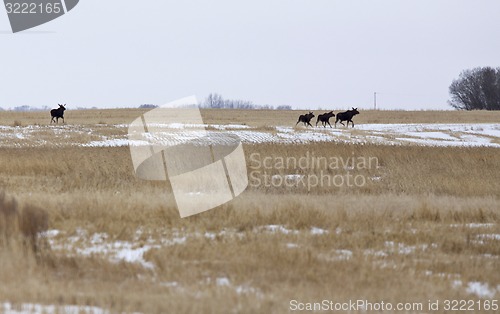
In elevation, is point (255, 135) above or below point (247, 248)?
above

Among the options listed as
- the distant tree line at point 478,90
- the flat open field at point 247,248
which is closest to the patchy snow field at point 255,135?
the flat open field at point 247,248

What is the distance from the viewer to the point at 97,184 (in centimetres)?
1862

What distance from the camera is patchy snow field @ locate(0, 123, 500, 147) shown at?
109 feet

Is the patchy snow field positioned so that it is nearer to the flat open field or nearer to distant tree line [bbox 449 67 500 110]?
the flat open field

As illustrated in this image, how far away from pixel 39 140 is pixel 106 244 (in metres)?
24.7

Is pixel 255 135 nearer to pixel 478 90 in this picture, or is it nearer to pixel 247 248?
pixel 247 248

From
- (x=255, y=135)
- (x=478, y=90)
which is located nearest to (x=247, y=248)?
(x=255, y=135)

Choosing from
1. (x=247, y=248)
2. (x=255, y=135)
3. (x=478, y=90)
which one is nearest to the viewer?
(x=247, y=248)

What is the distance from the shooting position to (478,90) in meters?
115

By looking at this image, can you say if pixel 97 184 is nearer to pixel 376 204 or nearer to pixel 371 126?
pixel 376 204

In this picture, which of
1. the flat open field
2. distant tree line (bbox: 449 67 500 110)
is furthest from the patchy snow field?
distant tree line (bbox: 449 67 500 110)

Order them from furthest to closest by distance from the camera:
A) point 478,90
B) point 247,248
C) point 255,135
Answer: point 478,90
point 255,135
point 247,248

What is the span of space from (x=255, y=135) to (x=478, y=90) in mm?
86872

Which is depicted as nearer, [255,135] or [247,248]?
[247,248]
